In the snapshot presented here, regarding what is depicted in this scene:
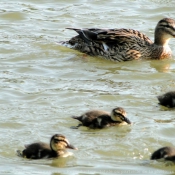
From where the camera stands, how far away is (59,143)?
29.6ft

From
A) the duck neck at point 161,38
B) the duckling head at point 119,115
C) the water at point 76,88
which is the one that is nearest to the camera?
the water at point 76,88

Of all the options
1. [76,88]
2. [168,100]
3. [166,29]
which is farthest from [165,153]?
[166,29]

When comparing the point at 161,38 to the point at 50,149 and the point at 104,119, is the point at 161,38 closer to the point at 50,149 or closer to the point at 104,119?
the point at 104,119

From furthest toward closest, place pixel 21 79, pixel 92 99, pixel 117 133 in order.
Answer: pixel 21 79 < pixel 92 99 < pixel 117 133

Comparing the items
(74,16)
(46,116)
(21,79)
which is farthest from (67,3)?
(46,116)

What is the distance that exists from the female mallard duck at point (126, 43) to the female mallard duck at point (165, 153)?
14.5 ft

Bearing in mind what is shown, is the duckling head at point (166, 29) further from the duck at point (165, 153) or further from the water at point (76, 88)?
the duck at point (165, 153)

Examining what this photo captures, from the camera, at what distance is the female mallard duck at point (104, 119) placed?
995cm

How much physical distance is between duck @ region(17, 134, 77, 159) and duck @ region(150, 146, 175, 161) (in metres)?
0.85

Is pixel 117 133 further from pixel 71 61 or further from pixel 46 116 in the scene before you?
pixel 71 61

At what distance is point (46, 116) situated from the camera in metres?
10.4

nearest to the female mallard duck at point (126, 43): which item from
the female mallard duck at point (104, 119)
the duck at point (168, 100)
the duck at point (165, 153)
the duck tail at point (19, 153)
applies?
the duck at point (168, 100)

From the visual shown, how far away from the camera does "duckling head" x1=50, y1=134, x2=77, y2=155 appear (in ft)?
29.7

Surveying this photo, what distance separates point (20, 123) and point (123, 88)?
1991 mm
